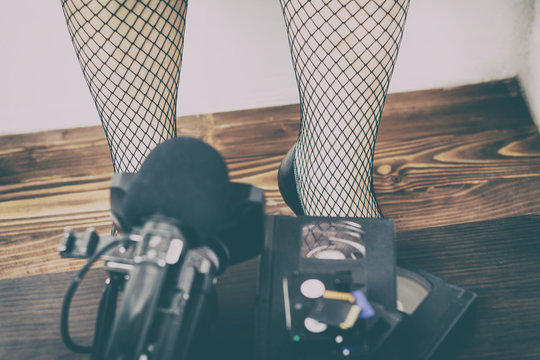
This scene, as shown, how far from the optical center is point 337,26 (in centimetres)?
64

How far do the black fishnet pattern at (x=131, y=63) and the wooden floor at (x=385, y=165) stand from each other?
0.24 m

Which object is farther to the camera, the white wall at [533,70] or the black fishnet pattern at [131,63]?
the white wall at [533,70]

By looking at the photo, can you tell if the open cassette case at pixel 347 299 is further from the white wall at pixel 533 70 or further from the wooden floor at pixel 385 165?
the white wall at pixel 533 70

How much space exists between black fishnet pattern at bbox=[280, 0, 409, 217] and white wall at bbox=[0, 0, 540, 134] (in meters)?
0.25

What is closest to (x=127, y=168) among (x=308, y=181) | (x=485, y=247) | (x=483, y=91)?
(x=308, y=181)

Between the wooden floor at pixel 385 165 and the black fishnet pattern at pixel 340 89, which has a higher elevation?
the black fishnet pattern at pixel 340 89

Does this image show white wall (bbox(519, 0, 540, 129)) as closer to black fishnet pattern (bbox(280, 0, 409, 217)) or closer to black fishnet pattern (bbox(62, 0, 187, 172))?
black fishnet pattern (bbox(280, 0, 409, 217))

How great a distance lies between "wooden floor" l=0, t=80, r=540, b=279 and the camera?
0.81m

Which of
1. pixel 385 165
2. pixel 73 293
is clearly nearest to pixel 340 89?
pixel 385 165

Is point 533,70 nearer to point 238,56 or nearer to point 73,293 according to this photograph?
point 238,56

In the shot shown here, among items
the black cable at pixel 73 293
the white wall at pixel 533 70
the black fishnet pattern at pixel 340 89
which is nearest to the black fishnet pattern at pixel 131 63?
the black fishnet pattern at pixel 340 89

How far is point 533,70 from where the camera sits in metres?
0.93

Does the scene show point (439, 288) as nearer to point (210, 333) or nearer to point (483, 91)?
point (210, 333)

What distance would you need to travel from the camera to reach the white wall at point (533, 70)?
35.4 inches
